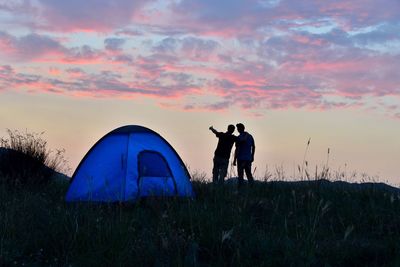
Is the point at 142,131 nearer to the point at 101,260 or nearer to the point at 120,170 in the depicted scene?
the point at 120,170

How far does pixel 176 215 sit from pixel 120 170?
12.2ft

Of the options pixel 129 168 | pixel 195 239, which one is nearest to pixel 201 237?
pixel 195 239

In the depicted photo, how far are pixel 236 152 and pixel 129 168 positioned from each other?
5.19 meters

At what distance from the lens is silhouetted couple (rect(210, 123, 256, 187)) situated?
16156 millimetres

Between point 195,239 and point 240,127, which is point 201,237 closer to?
point 195,239

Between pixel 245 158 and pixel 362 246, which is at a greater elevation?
pixel 245 158

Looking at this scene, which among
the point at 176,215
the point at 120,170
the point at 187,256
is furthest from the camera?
the point at 120,170

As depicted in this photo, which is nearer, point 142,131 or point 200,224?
point 200,224

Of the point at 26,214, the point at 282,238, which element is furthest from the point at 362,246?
the point at 26,214

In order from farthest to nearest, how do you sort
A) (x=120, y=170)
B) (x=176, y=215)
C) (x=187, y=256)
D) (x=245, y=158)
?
(x=245, y=158) < (x=120, y=170) < (x=176, y=215) < (x=187, y=256)

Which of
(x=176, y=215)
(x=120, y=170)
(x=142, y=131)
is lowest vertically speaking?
(x=176, y=215)

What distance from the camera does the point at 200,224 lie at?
7.46m

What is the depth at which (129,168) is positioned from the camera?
11711mm

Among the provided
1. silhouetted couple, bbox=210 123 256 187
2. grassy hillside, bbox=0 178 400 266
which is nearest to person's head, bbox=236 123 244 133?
silhouetted couple, bbox=210 123 256 187
